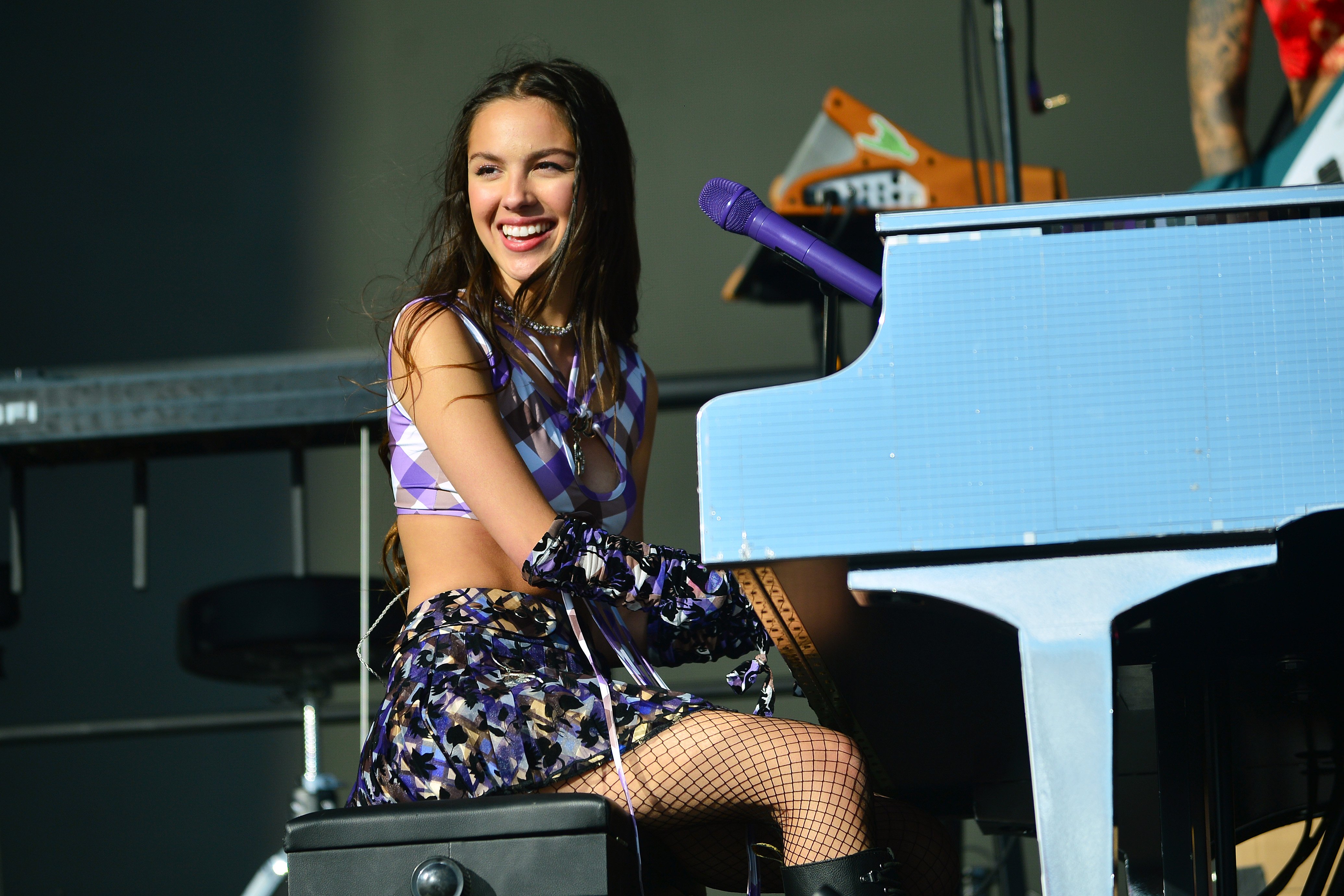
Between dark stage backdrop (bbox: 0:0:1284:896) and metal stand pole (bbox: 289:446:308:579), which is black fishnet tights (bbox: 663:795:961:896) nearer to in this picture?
metal stand pole (bbox: 289:446:308:579)

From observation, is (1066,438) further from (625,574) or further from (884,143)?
(884,143)

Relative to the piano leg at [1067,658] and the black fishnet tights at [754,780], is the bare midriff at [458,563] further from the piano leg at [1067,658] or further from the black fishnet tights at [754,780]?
the piano leg at [1067,658]

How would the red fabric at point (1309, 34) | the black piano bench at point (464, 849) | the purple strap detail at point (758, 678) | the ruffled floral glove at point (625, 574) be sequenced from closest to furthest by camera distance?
the black piano bench at point (464, 849)
the ruffled floral glove at point (625, 574)
the purple strap detail at point (758, 678)
the red fabric at point (1309, 34)

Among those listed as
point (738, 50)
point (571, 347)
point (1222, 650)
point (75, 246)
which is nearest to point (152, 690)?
point (75, 246)

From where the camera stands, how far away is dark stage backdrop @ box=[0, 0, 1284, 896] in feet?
12.6

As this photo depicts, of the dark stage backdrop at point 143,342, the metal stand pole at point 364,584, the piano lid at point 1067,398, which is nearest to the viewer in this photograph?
the piano lid at point 1067,398

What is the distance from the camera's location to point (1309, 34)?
6.76ft

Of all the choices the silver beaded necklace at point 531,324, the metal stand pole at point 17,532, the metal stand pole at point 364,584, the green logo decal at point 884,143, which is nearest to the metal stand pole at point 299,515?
the metal stand pole at point 364,584

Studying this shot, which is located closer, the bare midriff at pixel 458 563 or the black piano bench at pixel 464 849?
the black piano bench at pixel 464 849

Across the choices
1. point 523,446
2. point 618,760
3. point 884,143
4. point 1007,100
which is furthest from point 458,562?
point 884,143

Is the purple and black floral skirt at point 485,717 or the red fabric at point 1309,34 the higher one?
the red fabric at point 1309,34

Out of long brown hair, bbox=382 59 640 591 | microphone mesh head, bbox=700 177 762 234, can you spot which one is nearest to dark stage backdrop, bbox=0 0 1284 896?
long brown hair, bbox=382 59 640 591

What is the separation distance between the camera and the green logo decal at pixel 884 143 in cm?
281

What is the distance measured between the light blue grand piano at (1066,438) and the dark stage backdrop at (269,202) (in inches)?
122
